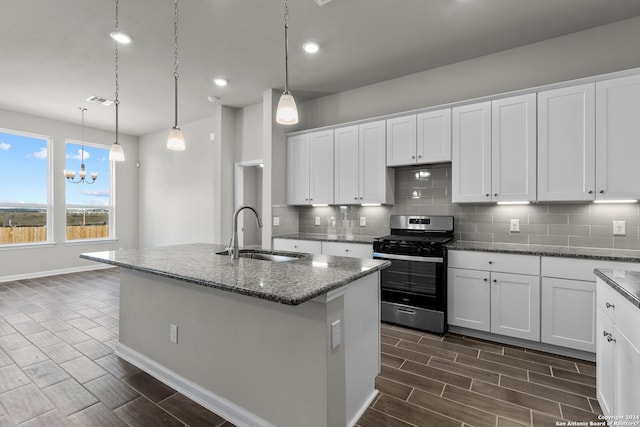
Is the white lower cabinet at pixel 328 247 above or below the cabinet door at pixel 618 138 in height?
below

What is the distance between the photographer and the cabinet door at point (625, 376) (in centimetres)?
135

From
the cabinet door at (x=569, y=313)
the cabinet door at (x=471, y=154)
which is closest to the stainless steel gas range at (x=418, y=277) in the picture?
the cabinet door at (x=471, y=154)

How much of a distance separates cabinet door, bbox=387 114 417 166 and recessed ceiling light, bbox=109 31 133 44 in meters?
2.87

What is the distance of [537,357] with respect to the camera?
272cm

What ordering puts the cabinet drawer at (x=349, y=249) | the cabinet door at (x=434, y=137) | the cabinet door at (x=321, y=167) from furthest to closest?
the cabinet door at (x=321, y=167), the cabinet drawer at (x=349, y=249), the cabinet door at (x=434, y=137)

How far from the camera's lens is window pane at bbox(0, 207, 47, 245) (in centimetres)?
550

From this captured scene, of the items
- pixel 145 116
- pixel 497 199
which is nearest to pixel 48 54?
pixel 145 116

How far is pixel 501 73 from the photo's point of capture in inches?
133

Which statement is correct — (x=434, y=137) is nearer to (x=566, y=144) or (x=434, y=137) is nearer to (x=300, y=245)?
(x=566, y=144)

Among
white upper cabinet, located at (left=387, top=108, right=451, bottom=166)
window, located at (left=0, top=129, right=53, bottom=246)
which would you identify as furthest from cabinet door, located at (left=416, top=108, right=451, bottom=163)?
window, located at (left=0, top=129, right=53, bottom=246)

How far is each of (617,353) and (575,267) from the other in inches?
49.7

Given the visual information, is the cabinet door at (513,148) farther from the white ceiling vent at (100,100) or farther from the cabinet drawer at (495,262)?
the white ceiling vent at (100,100)

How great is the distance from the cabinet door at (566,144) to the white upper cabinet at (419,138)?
33.5 inches

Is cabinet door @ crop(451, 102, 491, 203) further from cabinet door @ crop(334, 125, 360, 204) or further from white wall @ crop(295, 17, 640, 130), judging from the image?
cabinet door @ crop(334, 125, 360, 204)
